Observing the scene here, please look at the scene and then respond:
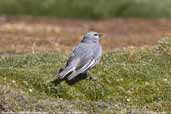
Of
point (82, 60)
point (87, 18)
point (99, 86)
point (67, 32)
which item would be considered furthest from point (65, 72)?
point (87, 18)

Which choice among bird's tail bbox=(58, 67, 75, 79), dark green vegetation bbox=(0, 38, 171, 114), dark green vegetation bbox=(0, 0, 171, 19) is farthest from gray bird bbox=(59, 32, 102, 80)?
dark green vegetation bbox=(0, 0, 171, 19)

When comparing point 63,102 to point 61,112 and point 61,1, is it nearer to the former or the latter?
point 61,112

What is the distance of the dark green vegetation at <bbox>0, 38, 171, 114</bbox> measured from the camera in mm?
13703

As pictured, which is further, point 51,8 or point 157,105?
point 51,8

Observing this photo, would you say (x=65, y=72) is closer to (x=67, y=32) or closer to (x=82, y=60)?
(x=82, y=60)

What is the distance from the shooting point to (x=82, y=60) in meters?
15.2

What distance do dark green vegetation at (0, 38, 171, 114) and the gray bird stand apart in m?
0.33

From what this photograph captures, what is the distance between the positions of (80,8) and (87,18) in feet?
2.27

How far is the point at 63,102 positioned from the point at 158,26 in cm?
2382

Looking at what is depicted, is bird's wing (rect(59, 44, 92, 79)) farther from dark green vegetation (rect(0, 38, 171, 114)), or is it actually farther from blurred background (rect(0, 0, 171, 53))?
blurred background (rect(0, 0, 171, 53))

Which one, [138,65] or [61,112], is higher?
[138,65]

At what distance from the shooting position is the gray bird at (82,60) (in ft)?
48.8

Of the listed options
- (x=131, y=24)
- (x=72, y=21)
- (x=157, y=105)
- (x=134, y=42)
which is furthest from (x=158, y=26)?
(x=157, y=105)

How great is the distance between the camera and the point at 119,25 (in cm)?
3741
